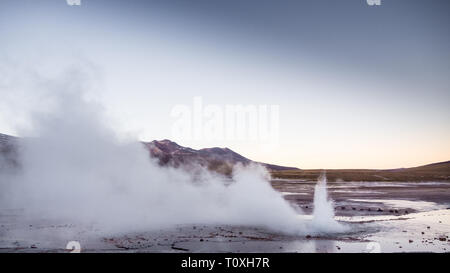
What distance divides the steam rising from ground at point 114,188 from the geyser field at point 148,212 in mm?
58

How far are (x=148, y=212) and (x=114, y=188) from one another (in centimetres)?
336

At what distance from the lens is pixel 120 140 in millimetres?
18797

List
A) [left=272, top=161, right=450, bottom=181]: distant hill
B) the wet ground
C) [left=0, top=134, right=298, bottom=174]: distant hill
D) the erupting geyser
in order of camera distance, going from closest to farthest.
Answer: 1. the wet ground
2. the erupting geyser
3. [left=0, top=134, right=298, bottom=174]: distant hill
4. [left=272, top=161, right=450, bottom=181]: distant hill

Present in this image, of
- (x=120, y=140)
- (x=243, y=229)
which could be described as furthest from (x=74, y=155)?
(x=243, y=229)

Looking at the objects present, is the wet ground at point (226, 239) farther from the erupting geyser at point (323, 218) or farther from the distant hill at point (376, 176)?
the distant hill at point (376, 176)

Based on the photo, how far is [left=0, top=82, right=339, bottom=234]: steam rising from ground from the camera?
15789 mm

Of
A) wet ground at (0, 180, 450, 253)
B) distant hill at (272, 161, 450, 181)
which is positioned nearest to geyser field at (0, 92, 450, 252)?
wet ground at (0, 180, 450, 253)

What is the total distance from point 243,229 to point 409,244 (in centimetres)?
590

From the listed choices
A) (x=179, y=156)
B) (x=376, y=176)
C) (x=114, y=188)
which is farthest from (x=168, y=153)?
(x=376, y=176)

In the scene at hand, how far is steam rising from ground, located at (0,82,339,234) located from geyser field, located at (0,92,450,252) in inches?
2.3

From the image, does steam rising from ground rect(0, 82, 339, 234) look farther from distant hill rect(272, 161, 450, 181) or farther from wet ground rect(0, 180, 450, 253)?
distant hill rect(272, 161, 450, 181)

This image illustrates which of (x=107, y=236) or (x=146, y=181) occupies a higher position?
(x=146, y=181)

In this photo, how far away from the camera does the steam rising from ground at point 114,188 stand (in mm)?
15789

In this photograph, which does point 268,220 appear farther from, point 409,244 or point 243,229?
point 409,244
